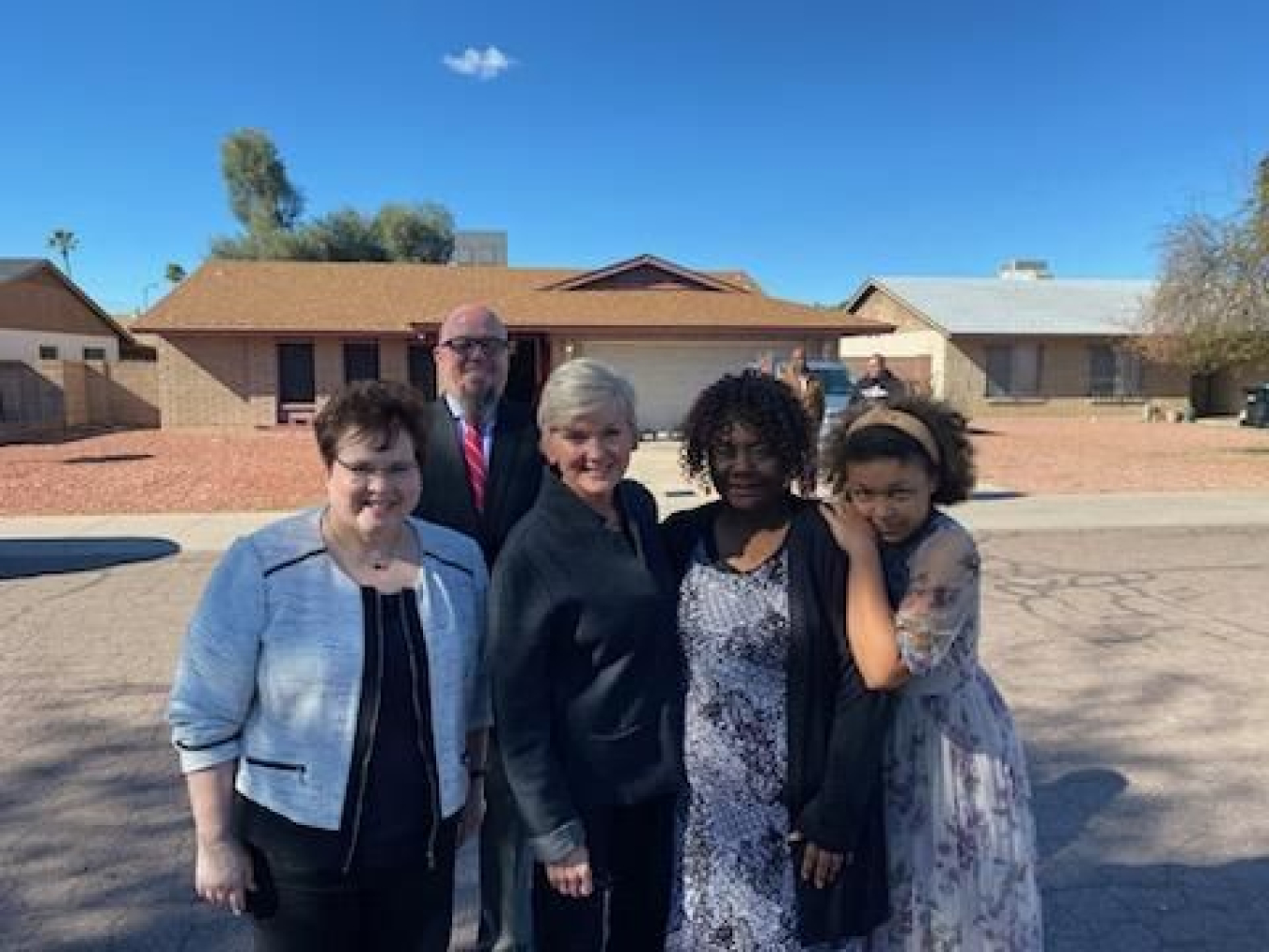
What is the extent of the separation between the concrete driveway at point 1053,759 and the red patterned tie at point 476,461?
54.5 inches

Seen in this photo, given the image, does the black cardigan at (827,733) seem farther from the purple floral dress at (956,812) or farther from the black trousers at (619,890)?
the black trousers at (619,890)

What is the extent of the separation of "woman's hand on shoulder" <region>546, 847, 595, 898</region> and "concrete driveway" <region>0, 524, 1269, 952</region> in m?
1.29

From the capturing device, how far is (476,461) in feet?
9.53

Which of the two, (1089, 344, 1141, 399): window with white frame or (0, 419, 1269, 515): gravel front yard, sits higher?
(1089, 344, 1141, 399): window with white frame

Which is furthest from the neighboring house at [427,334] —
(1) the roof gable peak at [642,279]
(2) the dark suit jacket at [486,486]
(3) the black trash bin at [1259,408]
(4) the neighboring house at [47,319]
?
(2) the dark suit jacket at [486,486]

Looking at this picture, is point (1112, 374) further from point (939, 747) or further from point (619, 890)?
point (619, 890)

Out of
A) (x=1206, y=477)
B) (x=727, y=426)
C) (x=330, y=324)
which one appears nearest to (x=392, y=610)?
(x=727, y=426)

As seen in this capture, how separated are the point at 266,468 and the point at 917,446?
1536cm

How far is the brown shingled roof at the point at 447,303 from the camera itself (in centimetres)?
2258

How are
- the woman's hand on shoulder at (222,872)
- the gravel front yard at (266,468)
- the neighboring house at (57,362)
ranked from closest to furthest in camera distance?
the woman's hand on shoulder at (222,872) → the gravel front yard at (266,468) → the neighboring house at (57,362)

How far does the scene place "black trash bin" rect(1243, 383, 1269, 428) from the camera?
2598cm

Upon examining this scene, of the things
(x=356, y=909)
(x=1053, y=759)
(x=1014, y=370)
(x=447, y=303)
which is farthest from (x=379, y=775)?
(x=1014, y=370)

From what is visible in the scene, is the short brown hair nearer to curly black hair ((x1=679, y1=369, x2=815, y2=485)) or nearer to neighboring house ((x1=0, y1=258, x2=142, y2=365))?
curly black hair ((x1=679, y1=369, x2=815, y2=485))

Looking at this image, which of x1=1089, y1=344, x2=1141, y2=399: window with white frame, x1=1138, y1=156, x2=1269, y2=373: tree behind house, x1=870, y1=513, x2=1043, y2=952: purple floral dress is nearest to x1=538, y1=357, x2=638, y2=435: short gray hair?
x1=870, y1=513, x2=1043, y2=952: purple floral dress
